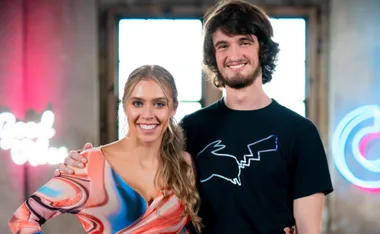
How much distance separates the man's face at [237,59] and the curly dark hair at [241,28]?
2 cm

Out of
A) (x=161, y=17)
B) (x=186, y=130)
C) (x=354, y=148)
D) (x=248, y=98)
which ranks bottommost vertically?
(x=354, y=148)

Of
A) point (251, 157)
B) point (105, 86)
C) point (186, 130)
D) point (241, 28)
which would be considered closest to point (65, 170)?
point (186, 130)

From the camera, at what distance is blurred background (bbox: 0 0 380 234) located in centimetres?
405

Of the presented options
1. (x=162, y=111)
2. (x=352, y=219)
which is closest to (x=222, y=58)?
(x=162, y=111)

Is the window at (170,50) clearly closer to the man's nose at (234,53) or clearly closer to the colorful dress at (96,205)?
the man's nose at (234,53)

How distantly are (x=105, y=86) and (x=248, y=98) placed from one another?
2476 millimetres

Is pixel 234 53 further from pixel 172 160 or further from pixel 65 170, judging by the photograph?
pixel 65 170

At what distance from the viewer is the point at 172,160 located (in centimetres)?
172

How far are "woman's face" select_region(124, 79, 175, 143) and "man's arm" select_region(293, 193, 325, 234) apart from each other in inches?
20.8

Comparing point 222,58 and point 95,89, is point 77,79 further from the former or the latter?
point 222,58

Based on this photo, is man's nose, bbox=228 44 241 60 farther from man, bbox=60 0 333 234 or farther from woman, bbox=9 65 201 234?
woman, bbox=9 65 201 234

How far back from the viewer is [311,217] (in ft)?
5.69

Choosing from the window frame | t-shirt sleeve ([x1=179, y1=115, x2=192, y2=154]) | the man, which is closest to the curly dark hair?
the man

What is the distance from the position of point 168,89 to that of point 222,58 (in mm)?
239
